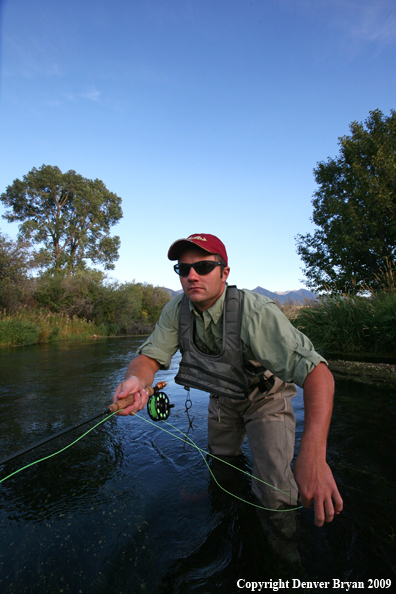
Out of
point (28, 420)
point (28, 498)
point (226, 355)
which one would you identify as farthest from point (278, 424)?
point (28, 420)

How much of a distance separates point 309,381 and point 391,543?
1.23 metres

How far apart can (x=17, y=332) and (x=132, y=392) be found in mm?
13283

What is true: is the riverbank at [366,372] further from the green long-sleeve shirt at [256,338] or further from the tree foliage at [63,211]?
the tree foliage at [63,211]

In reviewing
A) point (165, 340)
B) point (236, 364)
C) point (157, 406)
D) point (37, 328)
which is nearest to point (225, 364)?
point (236, 364)

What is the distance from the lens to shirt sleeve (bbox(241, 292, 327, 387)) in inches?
71.1

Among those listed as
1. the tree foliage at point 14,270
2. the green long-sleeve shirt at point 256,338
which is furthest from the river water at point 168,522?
the tree foliage at point 14,270

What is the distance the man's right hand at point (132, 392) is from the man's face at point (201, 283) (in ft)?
2.45

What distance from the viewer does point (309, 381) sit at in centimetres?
174

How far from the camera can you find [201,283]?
Result: 2.40 meters

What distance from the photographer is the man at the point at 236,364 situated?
6.38 feet

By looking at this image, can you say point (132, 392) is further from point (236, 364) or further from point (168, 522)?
point (168, 522)

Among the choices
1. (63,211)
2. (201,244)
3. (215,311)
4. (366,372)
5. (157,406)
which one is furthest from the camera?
(63,211)

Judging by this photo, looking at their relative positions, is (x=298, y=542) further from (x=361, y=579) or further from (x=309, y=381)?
(x=309, y=381)

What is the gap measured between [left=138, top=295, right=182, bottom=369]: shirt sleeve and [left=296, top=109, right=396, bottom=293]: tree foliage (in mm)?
13052
